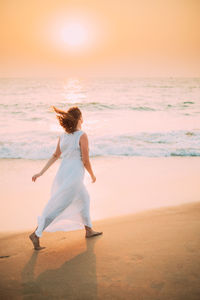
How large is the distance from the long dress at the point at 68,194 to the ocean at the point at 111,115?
774 cm

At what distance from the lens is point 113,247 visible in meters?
3.62

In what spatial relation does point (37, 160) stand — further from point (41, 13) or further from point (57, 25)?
point (41, 13)

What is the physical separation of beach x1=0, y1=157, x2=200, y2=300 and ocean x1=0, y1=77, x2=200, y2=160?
5.12m

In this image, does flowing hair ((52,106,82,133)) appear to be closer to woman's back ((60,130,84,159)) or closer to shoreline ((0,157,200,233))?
woman's back ((60,130,84,159))

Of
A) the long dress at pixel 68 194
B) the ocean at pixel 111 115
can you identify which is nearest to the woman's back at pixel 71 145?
the long dress at pixel 68 194

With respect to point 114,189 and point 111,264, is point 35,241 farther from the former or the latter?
point 114,189

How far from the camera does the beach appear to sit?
107 inches

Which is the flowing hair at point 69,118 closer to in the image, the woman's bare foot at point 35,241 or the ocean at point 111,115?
the woman's bare foot at point 35,241

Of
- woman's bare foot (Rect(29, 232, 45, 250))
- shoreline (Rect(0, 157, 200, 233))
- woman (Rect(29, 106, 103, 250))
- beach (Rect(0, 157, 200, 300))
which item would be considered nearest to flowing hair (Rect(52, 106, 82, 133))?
woman (Rect(29, 106, 103, 250))

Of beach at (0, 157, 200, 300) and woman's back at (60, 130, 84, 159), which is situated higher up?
woman's back at (60, 130, 84, 159)

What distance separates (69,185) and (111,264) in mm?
1065

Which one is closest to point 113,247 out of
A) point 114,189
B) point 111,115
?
point 114,189

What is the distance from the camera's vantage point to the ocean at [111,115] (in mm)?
13156

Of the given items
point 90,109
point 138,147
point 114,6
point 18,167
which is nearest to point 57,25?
point 114,6
